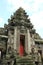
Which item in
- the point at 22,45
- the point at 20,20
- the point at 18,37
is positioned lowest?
the point at 22,45

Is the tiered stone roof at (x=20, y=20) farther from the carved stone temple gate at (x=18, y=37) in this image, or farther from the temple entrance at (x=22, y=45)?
the temple entrance at (x=22, y=45)

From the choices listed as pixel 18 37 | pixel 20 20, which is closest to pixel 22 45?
pixel 18 37

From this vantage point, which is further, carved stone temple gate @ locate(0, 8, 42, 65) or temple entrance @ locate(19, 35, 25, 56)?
temple entrance @ locate(19, 35, 25, 56)

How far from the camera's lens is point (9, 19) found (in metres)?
25.0

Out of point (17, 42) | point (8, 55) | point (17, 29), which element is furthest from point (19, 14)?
point (8, 55)

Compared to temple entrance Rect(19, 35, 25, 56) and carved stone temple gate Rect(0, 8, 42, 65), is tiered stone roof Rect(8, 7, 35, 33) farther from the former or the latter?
temple entrance Rect(19, 35, 25, 56)

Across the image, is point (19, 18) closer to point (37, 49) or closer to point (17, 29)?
point (17, 29)

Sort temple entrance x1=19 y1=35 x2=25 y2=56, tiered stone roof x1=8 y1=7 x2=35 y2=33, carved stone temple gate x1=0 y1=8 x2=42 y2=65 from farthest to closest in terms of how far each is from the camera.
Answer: tiered stone roof x1=8 y1=7 x2=35 y2=33 → temple entrance x1=19 y1=35 x2=25 y2=56 → carved stone temple gate x1=0 y1=8 x2=42 y2=65

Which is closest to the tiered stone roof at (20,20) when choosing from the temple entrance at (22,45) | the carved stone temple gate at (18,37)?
the carved stone temple gate at (18,37)

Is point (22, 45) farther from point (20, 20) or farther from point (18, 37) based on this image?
point (20, 20)

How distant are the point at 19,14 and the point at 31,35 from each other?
3.31 meters

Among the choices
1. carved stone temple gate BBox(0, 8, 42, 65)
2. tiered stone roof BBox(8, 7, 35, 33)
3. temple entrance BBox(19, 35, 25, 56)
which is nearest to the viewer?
carved stone temple gate BBox(0, 8, 42, 65)


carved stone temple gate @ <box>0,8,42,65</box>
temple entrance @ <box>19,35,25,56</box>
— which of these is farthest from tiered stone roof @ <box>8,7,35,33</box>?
temple entrance @ <box>19,35,25,56</box>

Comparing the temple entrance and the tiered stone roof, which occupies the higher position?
the tiered stone roof
